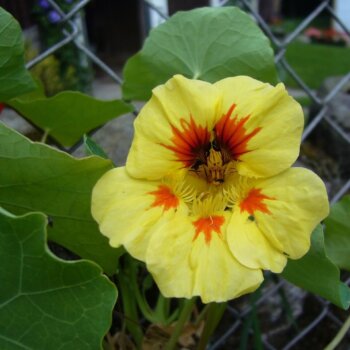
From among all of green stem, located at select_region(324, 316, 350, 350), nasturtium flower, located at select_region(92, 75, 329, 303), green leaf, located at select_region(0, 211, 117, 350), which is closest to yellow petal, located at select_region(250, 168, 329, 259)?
nasturtium flower, located at select_region(92, 75, 329, 303)

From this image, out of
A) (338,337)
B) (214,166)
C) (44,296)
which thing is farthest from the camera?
(338,337)

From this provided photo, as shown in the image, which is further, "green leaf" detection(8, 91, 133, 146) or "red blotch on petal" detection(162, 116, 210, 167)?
"green leaf" detection(8, 91, 133, 146)

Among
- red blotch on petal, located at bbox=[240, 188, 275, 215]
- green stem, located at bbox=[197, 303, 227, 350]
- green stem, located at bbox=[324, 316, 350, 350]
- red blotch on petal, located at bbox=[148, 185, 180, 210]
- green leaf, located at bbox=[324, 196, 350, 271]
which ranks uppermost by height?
red blotch on petal, located at bbox=[240, 188, 275, 215]

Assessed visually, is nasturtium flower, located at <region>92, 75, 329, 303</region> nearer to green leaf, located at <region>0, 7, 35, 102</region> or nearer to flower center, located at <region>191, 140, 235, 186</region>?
flower center, located at <region>191, 140, 235, 186</region>

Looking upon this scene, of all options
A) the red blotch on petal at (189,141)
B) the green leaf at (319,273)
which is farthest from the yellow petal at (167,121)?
the green leaf at (319,273)

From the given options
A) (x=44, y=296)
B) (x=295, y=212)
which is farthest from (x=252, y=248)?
(x=44, y=296)

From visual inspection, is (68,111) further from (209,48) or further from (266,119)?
(266,119)
